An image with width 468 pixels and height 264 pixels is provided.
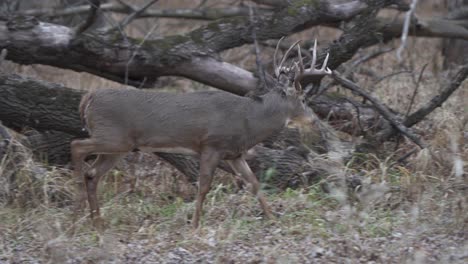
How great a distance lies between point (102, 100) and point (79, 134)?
1021 mm

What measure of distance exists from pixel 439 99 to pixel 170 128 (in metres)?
2.60

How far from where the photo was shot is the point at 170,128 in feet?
21.4

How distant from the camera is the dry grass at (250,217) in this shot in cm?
557

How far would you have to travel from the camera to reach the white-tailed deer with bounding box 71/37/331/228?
646 cm

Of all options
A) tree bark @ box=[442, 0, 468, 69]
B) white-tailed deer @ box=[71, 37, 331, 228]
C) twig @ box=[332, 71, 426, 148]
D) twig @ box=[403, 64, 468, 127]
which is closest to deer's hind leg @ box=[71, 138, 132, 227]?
white-tailed deer @ box=[71, 37, 331, 228]

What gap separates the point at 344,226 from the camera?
19.5ft

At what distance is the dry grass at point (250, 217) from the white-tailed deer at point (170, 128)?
0.24 meters

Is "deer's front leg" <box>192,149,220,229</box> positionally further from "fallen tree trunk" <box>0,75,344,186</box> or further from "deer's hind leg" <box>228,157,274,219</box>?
"fallen tree trunk" <box>0,75,344,186</box>

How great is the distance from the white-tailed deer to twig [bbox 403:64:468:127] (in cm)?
142

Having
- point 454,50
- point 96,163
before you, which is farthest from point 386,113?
point 454,50

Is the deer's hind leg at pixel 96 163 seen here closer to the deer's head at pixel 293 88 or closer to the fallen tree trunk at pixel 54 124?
the fallen tree trunk at pixel 54 124

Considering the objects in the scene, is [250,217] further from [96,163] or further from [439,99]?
[439,99]

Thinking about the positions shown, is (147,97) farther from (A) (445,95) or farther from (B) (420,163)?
(A) (445,95)

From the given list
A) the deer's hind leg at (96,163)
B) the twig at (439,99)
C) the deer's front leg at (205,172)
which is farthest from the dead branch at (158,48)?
the deer's front leg at (205,172)
